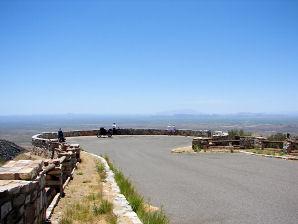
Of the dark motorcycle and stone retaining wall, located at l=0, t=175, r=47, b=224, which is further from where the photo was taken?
the dark motorcycle

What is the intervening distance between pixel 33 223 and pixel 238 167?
14.4 meters

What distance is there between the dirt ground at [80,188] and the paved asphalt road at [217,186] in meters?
1.75

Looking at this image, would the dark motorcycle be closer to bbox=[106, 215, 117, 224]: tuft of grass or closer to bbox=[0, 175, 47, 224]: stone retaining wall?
bbox=[106, 215, 117, 224]: tuft of grass

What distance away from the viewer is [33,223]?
8.10 metres

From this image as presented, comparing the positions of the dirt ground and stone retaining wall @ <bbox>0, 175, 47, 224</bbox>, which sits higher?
stone retaining wall @ <bbox>0, 175, 47, 224</bbox>

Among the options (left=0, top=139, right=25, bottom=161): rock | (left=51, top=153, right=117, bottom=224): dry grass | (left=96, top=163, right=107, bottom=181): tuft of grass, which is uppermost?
(left=96, top=163, right=107, bottom=181): tuft of grass

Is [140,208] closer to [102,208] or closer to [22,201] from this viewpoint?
[102,208]

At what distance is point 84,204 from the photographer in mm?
11242

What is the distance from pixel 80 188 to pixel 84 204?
2648 mm

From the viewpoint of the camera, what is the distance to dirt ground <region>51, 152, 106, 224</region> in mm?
10562

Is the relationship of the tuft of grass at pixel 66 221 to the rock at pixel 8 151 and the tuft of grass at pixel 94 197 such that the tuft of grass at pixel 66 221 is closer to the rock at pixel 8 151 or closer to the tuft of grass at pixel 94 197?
the tuft of grass at pixel 94 197

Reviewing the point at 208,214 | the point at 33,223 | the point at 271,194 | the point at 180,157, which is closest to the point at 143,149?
the point at 180,157

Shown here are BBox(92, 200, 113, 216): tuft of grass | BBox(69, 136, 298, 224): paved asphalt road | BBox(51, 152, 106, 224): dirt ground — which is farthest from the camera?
BBox(69, 136, 298, 224): paved asphalt road

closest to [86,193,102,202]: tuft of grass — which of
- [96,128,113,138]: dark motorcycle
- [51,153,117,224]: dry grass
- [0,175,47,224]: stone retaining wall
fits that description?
[51,153,117,224]: dry grass
